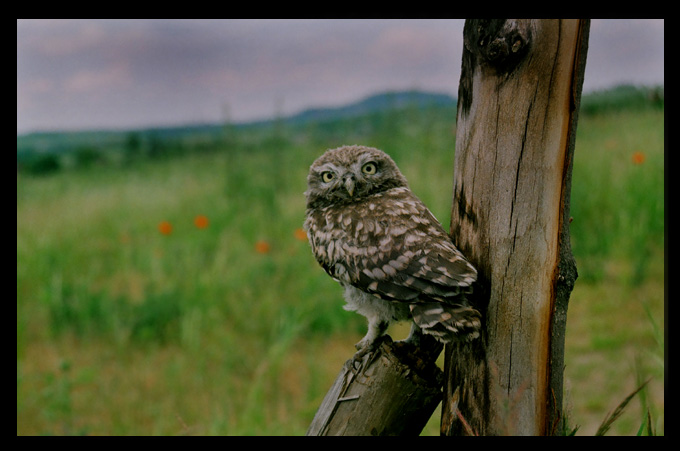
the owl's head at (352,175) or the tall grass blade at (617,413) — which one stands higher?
the owl's head at (352,175)

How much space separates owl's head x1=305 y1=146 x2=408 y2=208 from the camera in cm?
222

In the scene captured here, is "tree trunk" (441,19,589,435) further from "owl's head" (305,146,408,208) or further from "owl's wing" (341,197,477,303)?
"owl's head" (305,146,408,208)

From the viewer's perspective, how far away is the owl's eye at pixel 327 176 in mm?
2274

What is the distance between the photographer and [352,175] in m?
2.21

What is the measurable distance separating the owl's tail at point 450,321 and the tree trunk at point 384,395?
0.29 meters

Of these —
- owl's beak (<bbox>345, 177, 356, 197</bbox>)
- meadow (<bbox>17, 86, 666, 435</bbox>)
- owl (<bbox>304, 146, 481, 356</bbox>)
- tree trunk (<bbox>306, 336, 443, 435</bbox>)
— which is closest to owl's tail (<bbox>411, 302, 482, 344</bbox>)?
owl (<bbox>304, 146, 481, 356</bbox>)

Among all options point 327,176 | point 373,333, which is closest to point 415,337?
point 373,333

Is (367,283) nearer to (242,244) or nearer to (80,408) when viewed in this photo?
(80,408)

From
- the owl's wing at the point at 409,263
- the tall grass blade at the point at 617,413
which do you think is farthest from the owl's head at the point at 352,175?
the tall grass blade at the point at 617,413

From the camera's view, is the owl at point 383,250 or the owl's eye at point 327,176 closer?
the owl at point 383,250

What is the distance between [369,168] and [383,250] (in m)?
0.56

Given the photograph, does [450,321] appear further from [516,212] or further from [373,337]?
[373,337]

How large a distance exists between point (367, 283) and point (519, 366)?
53 centimetres

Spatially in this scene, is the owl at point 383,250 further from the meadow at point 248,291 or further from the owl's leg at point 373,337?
the meadow at point 248,291
